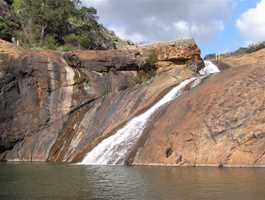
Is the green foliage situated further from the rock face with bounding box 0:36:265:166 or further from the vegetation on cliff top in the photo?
the rock face with bounding box 0:36:265:166

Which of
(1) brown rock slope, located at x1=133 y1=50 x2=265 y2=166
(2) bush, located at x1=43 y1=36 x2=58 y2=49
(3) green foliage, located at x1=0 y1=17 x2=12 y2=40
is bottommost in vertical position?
(1) brown rock slope, located at x1=133 y1=50 x2=265 y2=166

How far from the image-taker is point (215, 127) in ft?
113

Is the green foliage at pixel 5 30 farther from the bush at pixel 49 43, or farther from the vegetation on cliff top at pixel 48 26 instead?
the bush at pixel 49 43

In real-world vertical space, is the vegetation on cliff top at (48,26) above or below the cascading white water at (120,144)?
above

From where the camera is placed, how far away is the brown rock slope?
33000 mm

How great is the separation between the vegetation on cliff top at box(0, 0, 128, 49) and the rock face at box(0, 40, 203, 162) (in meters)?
13.3

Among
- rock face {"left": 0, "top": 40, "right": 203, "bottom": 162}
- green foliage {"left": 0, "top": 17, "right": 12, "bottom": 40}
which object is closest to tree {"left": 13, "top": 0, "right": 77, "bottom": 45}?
green foliage {"left": 0, "top": 17, "right": 12, "bottom": 40}

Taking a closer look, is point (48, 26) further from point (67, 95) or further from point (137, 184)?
point (137, 184)

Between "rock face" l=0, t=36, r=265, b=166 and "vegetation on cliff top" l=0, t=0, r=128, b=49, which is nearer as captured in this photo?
"rock face" l=0, t=36, r=265, b=166

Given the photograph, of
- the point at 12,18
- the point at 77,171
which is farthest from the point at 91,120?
the point at 12,18

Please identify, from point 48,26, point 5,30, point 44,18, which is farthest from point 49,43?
point 48,26

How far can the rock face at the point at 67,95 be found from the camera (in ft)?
153

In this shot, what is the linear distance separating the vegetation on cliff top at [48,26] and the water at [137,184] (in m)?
37.9

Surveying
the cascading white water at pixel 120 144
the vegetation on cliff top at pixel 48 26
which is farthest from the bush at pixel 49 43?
the cascading white water at pixel 120 144
